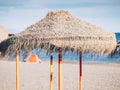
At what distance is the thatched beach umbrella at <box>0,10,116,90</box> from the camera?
2952 millimetres

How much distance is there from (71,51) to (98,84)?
5220 millimetres

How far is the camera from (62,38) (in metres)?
2.99

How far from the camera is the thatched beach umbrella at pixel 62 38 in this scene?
295 cm

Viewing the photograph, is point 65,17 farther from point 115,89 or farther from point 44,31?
point 115,89

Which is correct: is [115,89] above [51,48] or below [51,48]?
below

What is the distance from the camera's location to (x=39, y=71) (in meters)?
11.3

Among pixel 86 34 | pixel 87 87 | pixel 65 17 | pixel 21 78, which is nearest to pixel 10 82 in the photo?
pixel 21 78

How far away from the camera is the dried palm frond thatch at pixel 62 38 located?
9.69 ft

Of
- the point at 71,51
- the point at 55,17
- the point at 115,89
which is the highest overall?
the point at 55,17

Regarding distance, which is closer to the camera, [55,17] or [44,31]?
[44,31]

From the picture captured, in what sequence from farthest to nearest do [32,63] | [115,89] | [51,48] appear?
1. [32,63]
2. [115,89]
3. [51,48]

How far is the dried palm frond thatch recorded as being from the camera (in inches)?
116

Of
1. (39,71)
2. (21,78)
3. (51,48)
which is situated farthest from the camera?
(39,71)

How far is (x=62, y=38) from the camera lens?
9.80 ft
